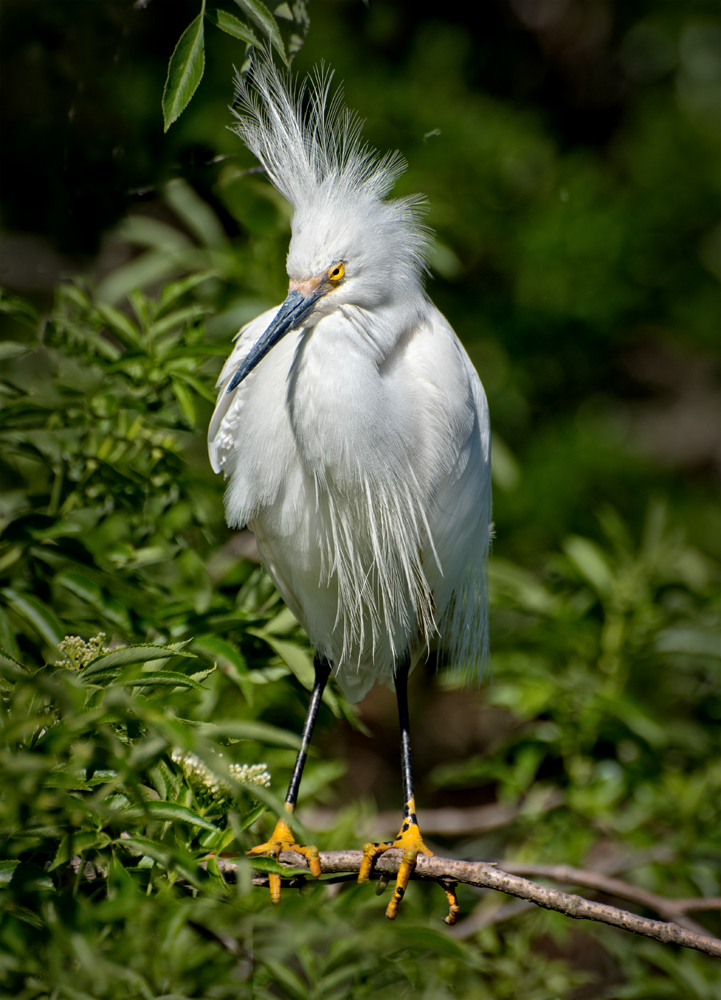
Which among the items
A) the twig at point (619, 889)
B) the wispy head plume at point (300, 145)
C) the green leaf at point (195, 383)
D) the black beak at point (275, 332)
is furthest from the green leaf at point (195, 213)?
the twig at point (619, 889)

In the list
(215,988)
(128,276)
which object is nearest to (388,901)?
(215,988)

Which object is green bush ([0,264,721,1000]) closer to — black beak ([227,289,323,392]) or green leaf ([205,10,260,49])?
black beak ([227,289,323,392])

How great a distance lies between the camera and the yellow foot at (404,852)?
1.40 meters

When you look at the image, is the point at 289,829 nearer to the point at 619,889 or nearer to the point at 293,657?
the point at 293,657

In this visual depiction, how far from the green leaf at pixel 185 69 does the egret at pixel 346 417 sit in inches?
10.3

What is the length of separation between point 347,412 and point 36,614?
605 mm

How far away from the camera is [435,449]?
5.24ft

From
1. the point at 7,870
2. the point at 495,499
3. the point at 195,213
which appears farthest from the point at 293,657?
the point at 495,499

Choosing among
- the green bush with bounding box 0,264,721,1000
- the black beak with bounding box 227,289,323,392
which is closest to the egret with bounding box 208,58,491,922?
the black beak with bounding box 227,289,323,392

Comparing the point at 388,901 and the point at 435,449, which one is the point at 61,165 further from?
the point at 388,901

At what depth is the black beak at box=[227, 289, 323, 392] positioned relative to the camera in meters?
1.43

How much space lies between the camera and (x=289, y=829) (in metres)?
1.58

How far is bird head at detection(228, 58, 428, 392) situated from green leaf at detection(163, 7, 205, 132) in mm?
275

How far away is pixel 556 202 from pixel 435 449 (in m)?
2.86
